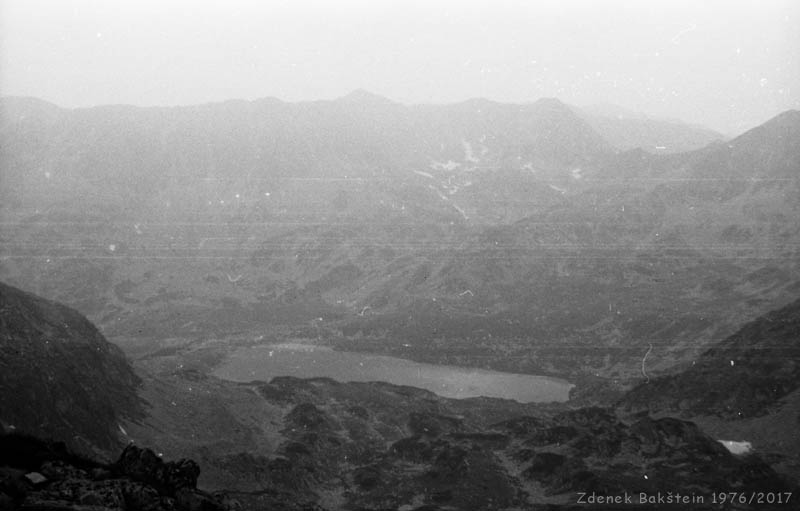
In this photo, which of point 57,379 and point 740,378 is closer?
point 57,379

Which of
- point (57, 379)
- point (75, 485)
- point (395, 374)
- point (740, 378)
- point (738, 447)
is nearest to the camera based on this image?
point (75, 485)

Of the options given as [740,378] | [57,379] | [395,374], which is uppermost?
[57,379]

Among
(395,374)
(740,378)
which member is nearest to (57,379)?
(395,374)

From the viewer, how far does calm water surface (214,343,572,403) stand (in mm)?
164450

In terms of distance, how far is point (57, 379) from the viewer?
282 feet

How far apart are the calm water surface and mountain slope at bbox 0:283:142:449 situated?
6014 centimetres

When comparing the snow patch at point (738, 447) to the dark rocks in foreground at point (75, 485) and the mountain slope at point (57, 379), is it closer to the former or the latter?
the mountain slope at point (57, 379)

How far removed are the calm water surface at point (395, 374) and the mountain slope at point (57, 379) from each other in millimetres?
60136

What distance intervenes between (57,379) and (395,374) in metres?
102

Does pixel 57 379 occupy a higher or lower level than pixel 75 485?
lower

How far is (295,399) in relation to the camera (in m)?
130

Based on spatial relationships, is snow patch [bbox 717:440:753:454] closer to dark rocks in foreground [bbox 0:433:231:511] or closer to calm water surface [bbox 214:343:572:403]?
calm water surface [bbox 214:343:572:403]

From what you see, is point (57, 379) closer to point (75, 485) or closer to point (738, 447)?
point (75, 485)

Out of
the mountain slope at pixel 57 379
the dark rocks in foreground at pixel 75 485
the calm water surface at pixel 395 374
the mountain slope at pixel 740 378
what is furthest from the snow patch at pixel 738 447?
the dark rocks in foreground at pixel 75 485
